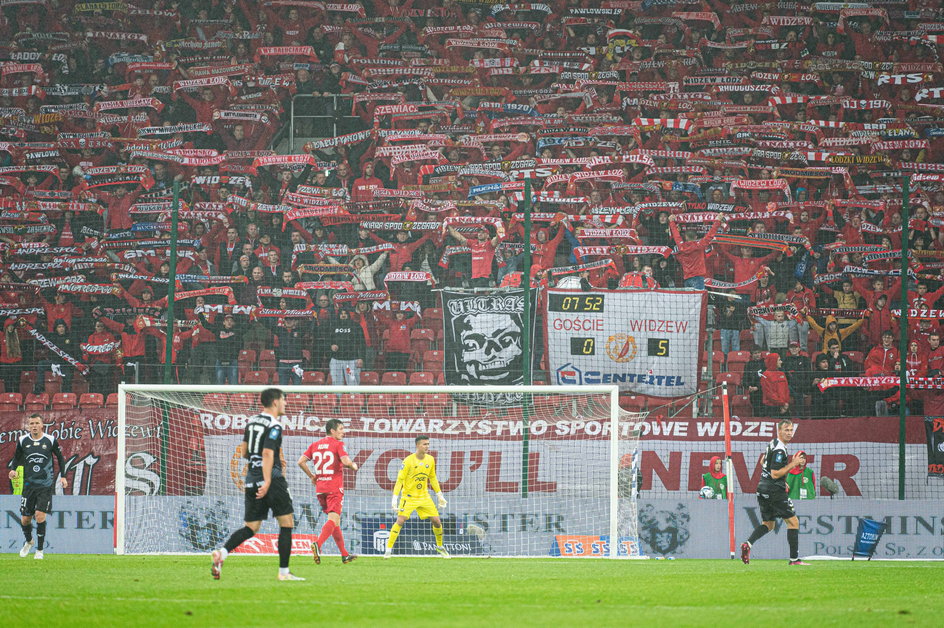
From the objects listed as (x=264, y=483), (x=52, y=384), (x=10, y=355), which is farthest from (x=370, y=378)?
(x=264, y=483)

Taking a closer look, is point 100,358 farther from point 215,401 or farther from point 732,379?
point 732,379

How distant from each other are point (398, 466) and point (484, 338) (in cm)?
243

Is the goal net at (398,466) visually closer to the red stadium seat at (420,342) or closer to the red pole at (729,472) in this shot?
the red stadium seat at (420,342)

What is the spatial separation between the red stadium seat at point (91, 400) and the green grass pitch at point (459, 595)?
5.01 metres

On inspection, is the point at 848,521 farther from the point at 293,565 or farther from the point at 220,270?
the point at 220,270

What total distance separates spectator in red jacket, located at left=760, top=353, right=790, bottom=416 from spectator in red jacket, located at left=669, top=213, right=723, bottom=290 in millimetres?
1827

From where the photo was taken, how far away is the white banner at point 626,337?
17344 millimetres

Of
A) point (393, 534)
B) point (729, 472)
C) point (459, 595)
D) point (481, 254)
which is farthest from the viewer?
→ point (481, 254)

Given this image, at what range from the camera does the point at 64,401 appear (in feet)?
59.9

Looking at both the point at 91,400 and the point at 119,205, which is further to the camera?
the point at 119,205

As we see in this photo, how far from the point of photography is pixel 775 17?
1091 inches

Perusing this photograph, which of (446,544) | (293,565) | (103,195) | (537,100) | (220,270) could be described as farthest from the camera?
(537,100)

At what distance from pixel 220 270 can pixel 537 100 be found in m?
10.4

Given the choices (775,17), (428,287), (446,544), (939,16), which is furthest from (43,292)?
(939,16)
